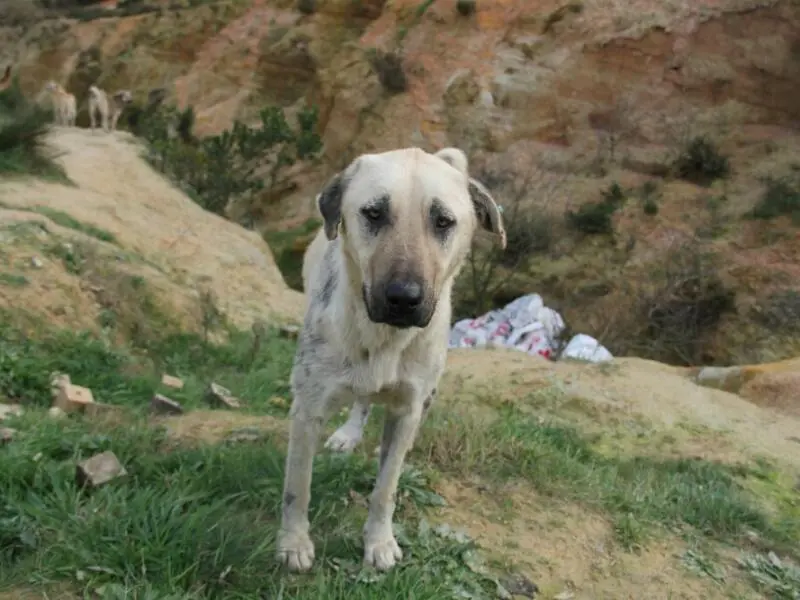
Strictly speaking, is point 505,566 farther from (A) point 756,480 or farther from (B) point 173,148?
(B) point 173,148

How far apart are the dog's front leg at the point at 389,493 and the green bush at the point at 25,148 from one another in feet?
23.3

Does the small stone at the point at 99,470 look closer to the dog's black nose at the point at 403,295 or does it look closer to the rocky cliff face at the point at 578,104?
the dog's black nose at the point at 403,295

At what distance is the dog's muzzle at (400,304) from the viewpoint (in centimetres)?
218

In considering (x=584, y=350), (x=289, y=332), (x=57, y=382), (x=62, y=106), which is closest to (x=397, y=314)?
(x=57, y=382)

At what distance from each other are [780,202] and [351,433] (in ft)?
45.2

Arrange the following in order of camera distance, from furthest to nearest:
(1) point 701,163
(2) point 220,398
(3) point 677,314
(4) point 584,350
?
(1) point 701,163
(3) point 677,314
(4) point 584,350
(2) point 220,398

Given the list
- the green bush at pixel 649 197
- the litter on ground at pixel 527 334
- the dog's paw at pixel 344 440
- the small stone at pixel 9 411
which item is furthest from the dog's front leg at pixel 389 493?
the green bush at pixel 649 197

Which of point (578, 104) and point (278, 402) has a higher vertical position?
point (278, 402)

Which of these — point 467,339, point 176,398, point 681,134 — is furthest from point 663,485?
point 681,134

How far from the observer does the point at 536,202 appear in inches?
656

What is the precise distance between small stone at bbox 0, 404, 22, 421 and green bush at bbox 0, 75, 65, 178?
5.26m

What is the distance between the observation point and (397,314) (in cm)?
222

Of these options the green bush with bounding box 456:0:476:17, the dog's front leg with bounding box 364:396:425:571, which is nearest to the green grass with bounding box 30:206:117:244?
the dog's front leg with bounding box 364:396:425:571

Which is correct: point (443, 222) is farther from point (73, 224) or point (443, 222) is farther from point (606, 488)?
point (73, 224)
